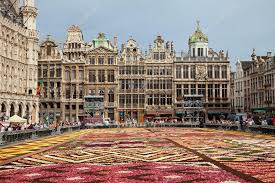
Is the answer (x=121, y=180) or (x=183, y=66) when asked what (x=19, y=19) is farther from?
(x=121, y=180)

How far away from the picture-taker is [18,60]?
67.2 m

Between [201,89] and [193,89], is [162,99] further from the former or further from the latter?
[201,89]

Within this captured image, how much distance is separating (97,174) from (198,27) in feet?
266

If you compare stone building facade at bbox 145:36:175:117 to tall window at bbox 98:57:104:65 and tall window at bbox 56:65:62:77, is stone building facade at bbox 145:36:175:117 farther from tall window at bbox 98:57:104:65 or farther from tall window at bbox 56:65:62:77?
tall window at bbox 56:65:62:77

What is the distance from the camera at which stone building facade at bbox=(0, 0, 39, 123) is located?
61.1 metres

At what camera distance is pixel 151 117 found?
81938 millimetres

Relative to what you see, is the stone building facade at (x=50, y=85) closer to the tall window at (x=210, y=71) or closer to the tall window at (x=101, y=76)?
the tall window at (x=101, y=76)

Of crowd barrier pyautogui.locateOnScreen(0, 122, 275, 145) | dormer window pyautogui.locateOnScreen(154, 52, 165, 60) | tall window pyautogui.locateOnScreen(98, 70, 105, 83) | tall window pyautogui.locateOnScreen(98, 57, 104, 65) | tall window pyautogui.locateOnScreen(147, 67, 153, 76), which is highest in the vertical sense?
dormer window pyautogui.locateOnScreen(154, 52, 165, 60)

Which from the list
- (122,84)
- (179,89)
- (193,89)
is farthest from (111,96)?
(193,89)

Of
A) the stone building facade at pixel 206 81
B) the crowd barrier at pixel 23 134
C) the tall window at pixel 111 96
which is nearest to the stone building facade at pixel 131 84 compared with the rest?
the tall window at pixel 111 96

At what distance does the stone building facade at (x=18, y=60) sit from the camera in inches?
2406

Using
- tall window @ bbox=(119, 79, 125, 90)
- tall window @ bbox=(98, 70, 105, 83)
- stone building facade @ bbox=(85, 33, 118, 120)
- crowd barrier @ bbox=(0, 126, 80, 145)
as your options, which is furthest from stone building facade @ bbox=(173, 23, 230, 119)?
crowd barrier @ bbox=(0, 126, 80, 145)

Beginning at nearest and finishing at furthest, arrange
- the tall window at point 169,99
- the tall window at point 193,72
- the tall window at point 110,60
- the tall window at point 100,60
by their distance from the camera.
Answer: the tall window at point 100,60, the tall window at point 110,60, the tall window at point 169,99, the tall window at point 193,72

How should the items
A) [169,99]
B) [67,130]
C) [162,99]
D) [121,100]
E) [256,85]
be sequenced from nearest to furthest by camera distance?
[67,130] → [256,85] → [121,100] → [162,99] → [169,99]
